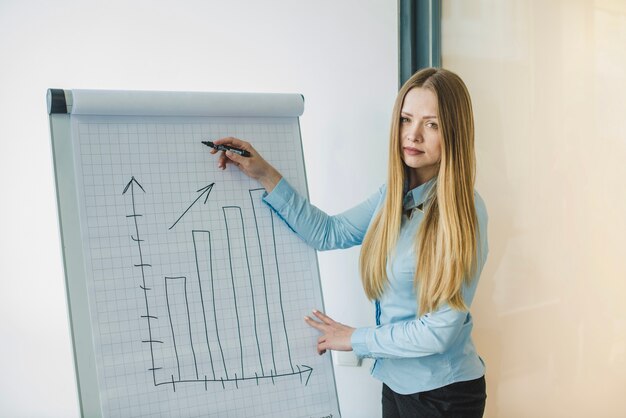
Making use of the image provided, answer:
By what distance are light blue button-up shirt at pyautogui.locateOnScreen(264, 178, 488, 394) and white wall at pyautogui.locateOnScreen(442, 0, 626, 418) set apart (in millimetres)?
488

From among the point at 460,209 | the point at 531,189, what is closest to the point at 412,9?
the point at 531,189

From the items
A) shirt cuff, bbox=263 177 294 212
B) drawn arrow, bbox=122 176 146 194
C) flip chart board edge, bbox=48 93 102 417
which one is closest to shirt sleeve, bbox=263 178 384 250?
shirt cuff, bbox=263 177 294 212

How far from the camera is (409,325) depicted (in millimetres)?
1547

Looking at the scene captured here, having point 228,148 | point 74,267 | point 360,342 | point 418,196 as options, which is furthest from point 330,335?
point 74,267

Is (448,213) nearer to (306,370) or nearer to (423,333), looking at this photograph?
(423,333)

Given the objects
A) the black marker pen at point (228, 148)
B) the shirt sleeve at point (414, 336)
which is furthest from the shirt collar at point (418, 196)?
the black marker pen at point (228, 148)

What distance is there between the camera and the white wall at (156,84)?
2051 mm

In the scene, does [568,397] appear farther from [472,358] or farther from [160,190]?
[160,190]

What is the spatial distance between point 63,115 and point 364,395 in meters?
1.48

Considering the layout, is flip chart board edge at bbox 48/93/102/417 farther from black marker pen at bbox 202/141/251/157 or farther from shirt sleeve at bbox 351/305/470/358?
shirt sleeve at bbox 351/305/470/358

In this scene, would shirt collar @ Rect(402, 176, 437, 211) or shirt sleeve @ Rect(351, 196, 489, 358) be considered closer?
shirt sleeve @ Rect(351, 196, 489, 358)

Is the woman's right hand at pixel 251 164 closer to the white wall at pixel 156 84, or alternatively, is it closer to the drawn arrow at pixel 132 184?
the drawn arrow at pixel 132 184

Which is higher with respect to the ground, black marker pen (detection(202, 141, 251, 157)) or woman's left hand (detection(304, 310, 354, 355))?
black marker pen (detection(202, 141, 251, 157))

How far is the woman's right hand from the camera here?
5.21 feet
